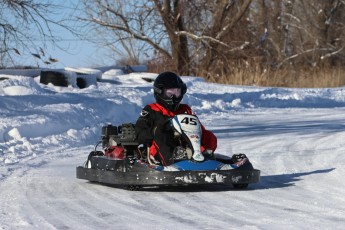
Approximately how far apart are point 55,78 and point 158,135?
16.4 m

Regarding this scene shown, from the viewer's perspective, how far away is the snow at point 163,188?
21.6ft

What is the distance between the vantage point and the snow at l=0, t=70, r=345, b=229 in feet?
21.6

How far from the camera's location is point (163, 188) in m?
8.70

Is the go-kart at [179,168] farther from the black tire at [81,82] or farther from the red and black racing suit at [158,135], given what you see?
the black tire at [81,82]

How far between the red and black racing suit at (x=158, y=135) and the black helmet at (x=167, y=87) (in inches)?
2.3

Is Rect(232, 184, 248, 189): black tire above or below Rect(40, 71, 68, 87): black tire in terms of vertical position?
below

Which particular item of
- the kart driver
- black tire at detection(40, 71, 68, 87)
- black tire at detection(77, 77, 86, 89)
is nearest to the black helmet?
the kart driver

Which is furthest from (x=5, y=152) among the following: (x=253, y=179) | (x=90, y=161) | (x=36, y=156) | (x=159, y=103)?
(x=253, y=179)

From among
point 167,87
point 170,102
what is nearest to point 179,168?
point 170,102

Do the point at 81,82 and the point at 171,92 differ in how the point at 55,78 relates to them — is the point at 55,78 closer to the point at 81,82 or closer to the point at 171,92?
the point at 81,82

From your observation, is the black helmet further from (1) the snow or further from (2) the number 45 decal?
(1) the snow

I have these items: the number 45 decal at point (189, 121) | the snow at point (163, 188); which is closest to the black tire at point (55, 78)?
the snow at point (163, 188)

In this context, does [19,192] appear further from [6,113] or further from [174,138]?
[6,113]

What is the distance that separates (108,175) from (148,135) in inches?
22.6
